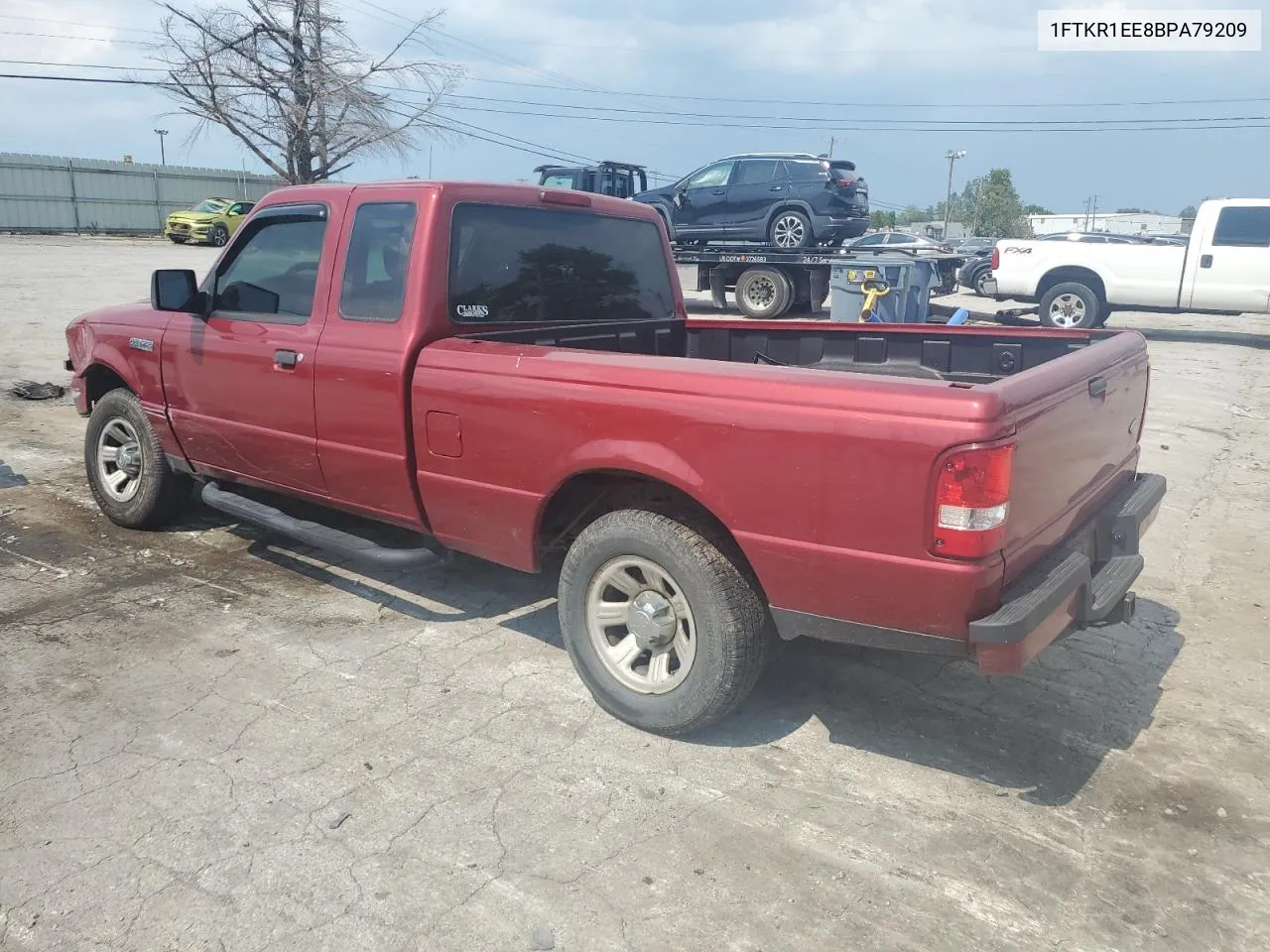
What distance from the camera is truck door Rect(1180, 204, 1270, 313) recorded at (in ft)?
49.6

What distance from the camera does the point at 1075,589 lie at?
3.10 metres

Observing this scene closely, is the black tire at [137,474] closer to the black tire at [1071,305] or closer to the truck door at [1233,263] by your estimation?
the black tire at [1071,305]

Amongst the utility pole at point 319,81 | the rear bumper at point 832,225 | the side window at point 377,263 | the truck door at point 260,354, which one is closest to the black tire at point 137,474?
the truck door at point 260,354

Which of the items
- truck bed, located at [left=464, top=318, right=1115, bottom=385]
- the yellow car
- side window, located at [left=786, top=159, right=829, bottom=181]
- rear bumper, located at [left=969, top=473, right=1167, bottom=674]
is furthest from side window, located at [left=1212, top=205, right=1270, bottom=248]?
the yellow car

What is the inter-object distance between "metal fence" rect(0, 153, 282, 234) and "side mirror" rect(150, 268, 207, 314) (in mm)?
36173

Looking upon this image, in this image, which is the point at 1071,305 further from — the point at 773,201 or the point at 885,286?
the point at 773,201

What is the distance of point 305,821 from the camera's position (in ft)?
10.1

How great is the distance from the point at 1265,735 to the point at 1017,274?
13.8 meters

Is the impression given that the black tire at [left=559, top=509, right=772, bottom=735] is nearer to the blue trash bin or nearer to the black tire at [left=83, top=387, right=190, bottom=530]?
the black tire at [left=83, top=387, right=190, bottom=530]

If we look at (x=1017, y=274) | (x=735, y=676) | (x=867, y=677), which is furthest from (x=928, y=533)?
(x=1017, y=274)

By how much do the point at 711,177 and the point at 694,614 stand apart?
16.9 m

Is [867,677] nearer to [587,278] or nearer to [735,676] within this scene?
[735,676]

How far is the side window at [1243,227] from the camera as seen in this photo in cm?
1512

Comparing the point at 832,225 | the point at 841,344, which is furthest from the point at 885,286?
the point at 841,344
